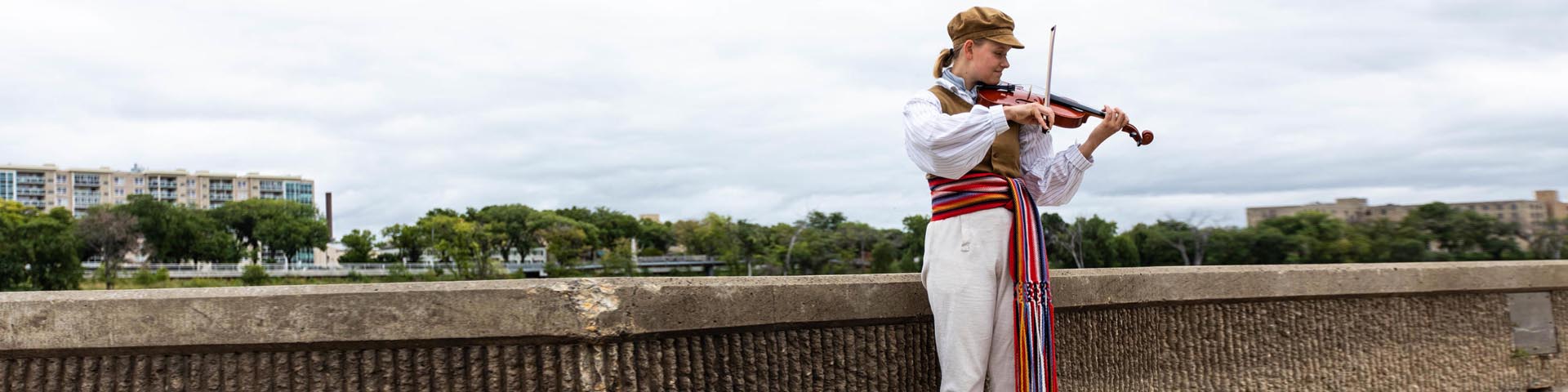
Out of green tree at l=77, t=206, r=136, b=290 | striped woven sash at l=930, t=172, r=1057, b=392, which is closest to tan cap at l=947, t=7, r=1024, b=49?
striped woven sash at l=930, t=172, r=1057, b=392

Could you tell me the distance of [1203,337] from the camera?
418cm

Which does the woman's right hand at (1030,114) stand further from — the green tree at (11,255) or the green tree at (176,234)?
the green tree at (176,234)

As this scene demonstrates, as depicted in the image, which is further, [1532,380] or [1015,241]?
[1532,380]

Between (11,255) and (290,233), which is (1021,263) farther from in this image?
(290,233)

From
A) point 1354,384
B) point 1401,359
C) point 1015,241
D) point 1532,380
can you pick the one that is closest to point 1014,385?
point 1015,241

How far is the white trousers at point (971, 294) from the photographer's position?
9.90ft

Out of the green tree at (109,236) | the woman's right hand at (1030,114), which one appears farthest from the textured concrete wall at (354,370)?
the green tree at (109,236)

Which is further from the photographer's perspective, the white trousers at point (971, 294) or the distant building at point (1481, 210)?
the distant building at point (1481, 210)

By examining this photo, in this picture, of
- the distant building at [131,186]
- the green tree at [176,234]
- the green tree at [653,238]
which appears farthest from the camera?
the distant building at [131,186]

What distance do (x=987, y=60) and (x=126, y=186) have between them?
17351 cm

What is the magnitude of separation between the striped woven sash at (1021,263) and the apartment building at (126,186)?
155 metres

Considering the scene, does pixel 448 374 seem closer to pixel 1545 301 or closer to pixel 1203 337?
pixel 1203 337

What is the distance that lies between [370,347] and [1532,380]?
5197 mm

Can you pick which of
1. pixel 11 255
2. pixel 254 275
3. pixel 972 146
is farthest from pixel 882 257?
pixel 972 146
